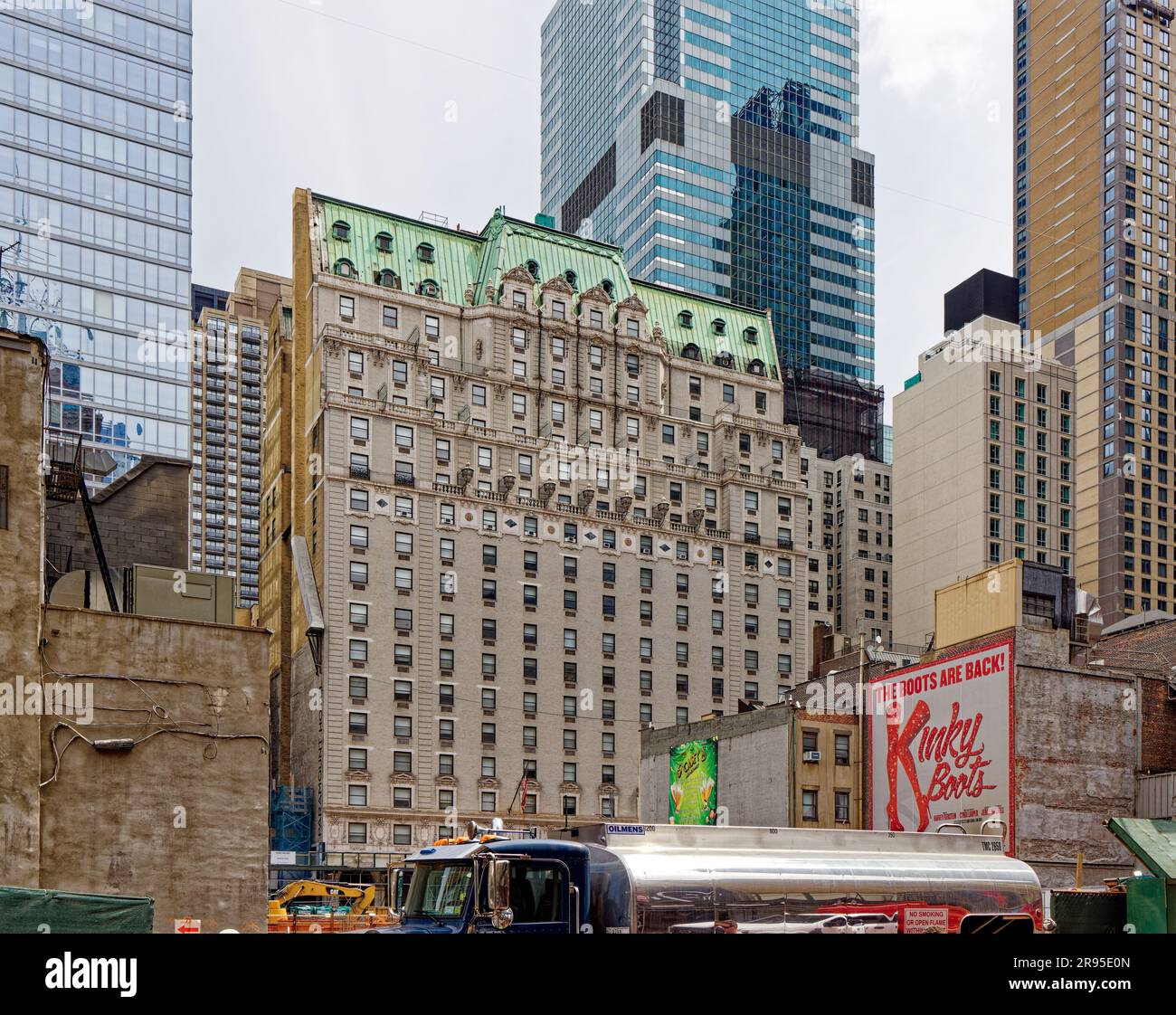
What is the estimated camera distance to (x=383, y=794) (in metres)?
105

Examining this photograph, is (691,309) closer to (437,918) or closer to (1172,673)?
(1172,673)

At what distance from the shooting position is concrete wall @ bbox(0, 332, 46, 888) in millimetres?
35281

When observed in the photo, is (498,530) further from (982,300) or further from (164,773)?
(982,300)

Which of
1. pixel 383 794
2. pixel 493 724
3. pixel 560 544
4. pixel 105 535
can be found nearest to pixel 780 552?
pixel 560 544

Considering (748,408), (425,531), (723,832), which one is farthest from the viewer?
(748,408)

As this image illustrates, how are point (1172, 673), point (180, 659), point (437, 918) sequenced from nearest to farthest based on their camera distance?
1. point (437, 918)
2. point (180, 659)
3. point (1172, 673)

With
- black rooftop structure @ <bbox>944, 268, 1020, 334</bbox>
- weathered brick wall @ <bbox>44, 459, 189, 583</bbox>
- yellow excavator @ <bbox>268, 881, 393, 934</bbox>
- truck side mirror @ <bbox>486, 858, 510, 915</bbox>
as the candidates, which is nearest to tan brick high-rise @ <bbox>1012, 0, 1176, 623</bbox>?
black rooftop structure @ <bbox>944, 268, 1020, 334</bbox>

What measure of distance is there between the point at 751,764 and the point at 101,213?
291 ft

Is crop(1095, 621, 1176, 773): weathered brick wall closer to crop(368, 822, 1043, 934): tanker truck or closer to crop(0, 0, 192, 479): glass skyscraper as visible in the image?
crop(368, 822, 1043, 934): tanker truck

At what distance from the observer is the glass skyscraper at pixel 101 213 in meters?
126

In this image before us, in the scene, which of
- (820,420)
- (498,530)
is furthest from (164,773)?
(820,420)

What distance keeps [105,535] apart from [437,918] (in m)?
32.2

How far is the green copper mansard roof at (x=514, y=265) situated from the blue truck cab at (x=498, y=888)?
10233 centimetres

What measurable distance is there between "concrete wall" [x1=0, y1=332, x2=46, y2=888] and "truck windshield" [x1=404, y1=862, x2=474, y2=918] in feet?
52.0
